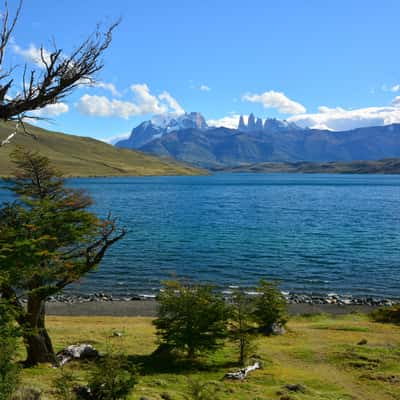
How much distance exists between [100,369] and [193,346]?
35.0 ft

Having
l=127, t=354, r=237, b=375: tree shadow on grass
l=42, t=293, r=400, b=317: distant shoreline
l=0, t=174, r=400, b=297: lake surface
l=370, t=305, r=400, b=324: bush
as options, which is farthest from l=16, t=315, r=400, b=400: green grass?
l=0, t=174, r=400, b=297: lake surface

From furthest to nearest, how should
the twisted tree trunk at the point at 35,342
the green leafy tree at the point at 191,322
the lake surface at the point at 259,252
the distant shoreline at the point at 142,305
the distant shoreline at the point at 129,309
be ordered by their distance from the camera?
1. the lake surface at the point at 259,252
2. the distant shoreline at the point at 142,305
3. the distant shoreline at the point at 129,309
4. the green leafy tree at the point at 191,322
5. the twisted tree trunk at the point at 35,342

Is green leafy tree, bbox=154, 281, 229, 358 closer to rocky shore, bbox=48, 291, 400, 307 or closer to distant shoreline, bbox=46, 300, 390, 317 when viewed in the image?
distant shoreline, bbox=46, 300, 390, 317

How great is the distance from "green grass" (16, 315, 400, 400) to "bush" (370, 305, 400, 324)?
260 centimetres

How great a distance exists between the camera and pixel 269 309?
1412 inches

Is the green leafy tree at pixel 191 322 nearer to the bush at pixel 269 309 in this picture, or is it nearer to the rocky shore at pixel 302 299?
the bush at pixel 269 309

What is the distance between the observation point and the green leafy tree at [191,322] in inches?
1065

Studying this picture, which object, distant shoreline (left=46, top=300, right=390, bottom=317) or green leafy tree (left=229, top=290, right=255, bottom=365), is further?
distant shoreline (left=46, top=300, right=390, bottom=317)

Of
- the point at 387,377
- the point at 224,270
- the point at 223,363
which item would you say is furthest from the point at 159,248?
the point at 387,377

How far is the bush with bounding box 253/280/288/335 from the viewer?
3569cm

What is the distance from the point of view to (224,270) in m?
62.6

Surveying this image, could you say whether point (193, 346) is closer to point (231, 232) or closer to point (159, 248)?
point (159, 248)

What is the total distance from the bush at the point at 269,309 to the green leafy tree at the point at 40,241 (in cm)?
1600

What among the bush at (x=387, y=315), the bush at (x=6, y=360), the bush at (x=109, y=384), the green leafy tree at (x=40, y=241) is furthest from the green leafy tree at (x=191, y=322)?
the bush at (x=387, y=315)
